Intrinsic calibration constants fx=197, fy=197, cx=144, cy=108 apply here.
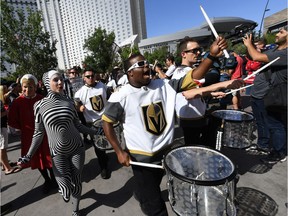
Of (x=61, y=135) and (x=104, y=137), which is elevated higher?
(x=61, y=135)

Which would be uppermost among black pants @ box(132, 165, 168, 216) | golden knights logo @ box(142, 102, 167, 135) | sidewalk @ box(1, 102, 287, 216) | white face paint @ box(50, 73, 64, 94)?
white face paint @ box(50, 73, 64, 94)

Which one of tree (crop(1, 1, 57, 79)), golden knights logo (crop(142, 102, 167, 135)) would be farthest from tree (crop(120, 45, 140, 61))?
tree (crop(1, 1, 57, 79))

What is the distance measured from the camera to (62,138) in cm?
255

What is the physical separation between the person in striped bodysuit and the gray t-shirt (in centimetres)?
293

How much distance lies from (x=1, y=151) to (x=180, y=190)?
4.24 m

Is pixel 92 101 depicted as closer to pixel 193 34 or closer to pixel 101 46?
pixel 101 46

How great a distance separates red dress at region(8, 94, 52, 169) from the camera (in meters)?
3.26

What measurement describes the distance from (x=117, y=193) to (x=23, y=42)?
455 inches

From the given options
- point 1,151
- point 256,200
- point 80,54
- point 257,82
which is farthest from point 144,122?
point 80,54

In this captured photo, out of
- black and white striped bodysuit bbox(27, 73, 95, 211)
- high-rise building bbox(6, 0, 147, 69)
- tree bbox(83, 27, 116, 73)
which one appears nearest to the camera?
black and white striped bodysuit bbox(27, 73, 95, 211)

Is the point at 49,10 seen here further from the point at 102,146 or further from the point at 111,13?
the point at 102,146

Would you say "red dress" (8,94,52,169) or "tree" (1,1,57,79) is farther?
"tree" (1,1,57,79)

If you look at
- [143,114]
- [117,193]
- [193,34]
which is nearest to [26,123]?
[117,193]

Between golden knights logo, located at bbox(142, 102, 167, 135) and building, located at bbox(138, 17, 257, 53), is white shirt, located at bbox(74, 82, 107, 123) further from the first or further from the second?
building, located at bbox(138, 17, 257, 53)
